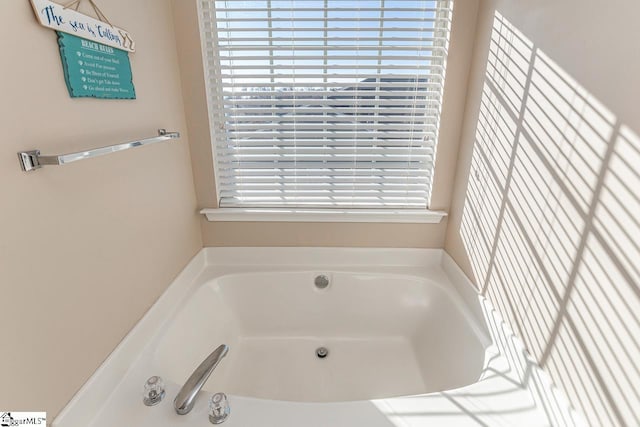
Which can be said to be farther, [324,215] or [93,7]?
[324,215]

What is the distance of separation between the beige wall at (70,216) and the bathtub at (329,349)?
14cm

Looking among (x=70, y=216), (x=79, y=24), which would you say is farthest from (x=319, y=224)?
(x=79, y=24)

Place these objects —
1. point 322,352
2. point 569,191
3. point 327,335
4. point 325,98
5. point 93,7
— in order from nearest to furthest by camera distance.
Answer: point 569,191
point 93,7
point 325,98
point 322,352
point 327,335

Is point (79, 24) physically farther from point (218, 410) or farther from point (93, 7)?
point (218, 410)

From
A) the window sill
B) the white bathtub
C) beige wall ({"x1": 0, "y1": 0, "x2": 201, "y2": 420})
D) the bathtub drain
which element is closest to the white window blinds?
the window sill

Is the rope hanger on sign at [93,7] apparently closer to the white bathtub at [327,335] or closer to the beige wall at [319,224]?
the beige wall at [319,224]

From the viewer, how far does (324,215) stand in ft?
5.78

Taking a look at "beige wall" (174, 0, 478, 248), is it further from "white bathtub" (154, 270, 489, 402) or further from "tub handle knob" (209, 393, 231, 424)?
"tub handle knob" (209, 393, 231, 424)

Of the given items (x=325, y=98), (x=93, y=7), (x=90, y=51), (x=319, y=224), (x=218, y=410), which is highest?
(x=93, y=7)

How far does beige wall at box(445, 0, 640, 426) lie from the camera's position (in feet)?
2.30

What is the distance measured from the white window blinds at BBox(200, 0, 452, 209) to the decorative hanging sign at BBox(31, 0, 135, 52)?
0.53 m

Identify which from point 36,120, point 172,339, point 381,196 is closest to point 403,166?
point 381,196

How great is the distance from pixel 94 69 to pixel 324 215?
1157 millimetres

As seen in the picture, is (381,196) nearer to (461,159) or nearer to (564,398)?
(461,159)
